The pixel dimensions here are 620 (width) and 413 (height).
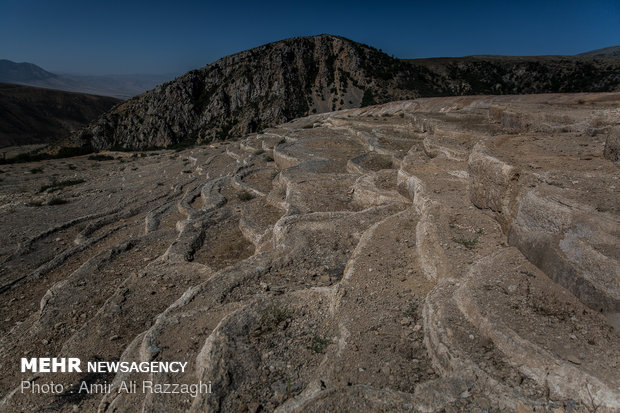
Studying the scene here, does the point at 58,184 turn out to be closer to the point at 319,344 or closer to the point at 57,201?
the point at 57,201

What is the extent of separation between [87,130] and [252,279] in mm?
53784

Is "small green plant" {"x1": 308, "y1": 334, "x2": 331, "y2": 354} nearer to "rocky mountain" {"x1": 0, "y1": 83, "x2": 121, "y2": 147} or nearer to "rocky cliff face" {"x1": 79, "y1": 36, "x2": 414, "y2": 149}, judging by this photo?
"rocky cliff face" {"x1": 79, "y1": 36, "x2": 414, "y2": 149}

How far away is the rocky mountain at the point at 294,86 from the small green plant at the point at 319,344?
152 ft

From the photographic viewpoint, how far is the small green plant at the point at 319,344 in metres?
3.77

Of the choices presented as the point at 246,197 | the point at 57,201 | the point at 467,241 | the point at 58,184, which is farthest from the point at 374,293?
the point at 58,184

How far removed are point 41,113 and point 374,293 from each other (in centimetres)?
10028

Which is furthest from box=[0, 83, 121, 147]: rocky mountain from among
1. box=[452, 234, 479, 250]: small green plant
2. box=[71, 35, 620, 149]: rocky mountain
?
box=[452, 234, 479, 250]: small green plant

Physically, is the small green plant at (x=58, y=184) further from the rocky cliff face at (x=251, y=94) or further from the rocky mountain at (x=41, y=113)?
the rocky mountain at (x=41, y=113)

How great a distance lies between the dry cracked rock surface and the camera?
121 inches

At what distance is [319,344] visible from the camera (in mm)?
3852

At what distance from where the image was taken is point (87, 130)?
163 ft

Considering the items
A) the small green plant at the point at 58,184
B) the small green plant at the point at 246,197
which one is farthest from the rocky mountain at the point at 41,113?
the small green plant at the point at 246,197

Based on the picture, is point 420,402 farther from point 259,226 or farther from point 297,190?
point 297,190

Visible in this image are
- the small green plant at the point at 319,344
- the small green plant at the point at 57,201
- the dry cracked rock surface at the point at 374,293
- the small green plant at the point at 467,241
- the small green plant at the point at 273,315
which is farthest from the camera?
the small green plant at the point at 57,201
